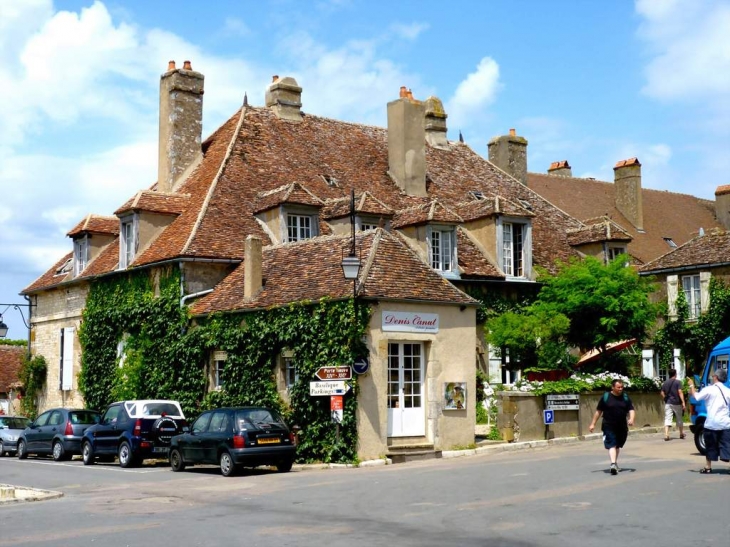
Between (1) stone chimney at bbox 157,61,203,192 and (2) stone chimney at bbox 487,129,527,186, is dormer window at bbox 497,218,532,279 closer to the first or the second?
(2) stone chimney at bbox 487,129,527,186

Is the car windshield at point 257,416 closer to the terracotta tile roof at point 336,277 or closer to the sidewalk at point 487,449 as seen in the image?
the sidewalk at point 487,449

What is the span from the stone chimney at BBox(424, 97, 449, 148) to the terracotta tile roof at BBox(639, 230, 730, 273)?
30.9 feet

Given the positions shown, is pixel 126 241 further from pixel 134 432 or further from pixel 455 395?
pixel 455 395

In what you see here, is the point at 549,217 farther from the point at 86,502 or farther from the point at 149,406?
the point at 86,502

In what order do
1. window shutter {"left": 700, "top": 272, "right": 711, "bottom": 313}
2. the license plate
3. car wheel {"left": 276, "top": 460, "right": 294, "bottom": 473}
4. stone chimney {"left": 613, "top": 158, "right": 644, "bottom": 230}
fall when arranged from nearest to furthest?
the license plate → car wheel {"left": 276, "top": 460, "right": 294, "bottom": 473} → window shutter {"left": 700, "top": 272, "right": 711, "bottom": 313} → stone chimney {"left": 613, "top": 158, "right": 644, "bottom": 230}

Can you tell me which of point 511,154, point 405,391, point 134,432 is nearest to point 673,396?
point 405,391

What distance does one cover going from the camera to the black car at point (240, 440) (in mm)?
20406

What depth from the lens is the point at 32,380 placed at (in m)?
37.0

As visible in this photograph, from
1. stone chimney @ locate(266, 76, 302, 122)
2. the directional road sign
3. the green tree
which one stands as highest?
stone chimney @ locate(266, 76, 302, 122)

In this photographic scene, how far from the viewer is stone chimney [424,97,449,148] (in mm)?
40719

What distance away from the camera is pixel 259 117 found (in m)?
35.2

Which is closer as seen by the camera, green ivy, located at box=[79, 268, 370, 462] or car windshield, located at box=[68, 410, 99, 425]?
green ivy, located at box=[79, 268, 370, 462]

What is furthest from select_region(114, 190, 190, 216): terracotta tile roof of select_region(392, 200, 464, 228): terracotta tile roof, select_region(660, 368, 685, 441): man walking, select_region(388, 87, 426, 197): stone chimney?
select_region(660, 368, 685, 441): man walking

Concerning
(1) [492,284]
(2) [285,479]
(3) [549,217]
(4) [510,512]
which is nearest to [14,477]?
(2) [285,479]
